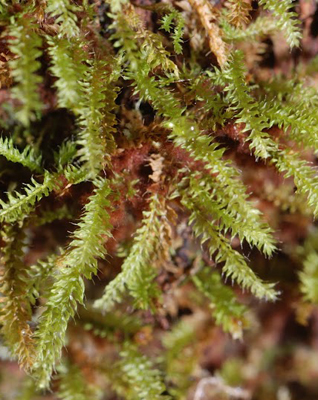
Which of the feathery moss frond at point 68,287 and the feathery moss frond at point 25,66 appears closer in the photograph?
the feathery moss frond at point 25,66

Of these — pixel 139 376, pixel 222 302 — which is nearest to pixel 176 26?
pixel 222 302

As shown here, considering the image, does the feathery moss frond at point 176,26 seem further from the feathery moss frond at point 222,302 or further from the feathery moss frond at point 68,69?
the feathery moss frond at point 222,302

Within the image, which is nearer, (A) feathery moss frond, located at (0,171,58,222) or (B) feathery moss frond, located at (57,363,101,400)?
(A) feathery moss frond, located at (0,171,58,222)

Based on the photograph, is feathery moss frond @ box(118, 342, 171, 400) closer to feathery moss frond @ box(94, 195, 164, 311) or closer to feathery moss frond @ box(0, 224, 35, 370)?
feathery moss frond @ box(94, 195, 164, 311)

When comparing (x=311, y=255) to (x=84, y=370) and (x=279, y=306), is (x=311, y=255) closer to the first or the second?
(x=279, y=306)

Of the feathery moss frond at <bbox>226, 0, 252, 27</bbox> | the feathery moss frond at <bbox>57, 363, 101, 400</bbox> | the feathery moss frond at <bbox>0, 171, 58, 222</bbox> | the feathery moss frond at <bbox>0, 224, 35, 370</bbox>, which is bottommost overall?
the feathery moss frond at <bbox>57, 363, 101, 400</bbox>

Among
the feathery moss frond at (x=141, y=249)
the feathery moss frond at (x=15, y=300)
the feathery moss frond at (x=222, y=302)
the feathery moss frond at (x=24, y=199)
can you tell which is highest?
the feathery moss frond at (x=24, y=199)

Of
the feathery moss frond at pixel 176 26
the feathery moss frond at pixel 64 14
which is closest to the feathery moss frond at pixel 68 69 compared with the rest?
the feathery moss frond at pixel 64 14

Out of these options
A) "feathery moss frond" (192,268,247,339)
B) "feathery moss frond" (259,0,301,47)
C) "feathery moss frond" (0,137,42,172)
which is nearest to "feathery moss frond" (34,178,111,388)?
"feathery moss frond" (0,137,42,172)
